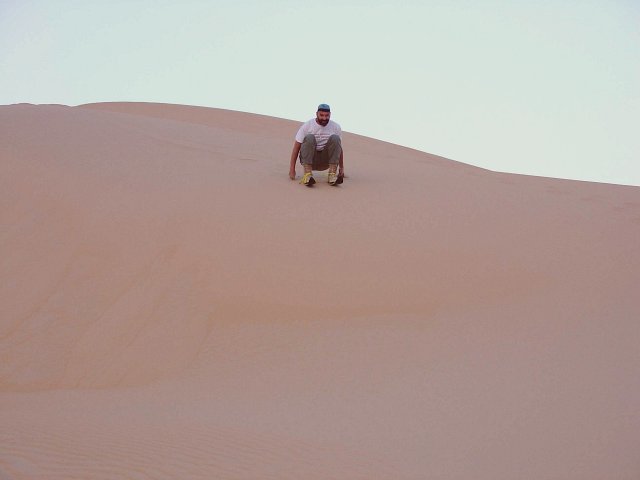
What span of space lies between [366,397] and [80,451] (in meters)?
1.58

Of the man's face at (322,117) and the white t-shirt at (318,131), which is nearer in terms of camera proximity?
the man's face at (322,117)

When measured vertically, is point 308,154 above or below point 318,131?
below

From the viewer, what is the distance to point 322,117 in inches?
260

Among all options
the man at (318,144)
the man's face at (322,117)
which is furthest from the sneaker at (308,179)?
the man's face at (322,117)

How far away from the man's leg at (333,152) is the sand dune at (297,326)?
196mm

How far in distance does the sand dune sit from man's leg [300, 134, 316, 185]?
15cm

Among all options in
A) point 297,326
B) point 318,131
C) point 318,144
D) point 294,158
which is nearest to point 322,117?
point 318,131

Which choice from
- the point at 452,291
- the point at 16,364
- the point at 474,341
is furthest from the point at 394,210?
the point at 16,364

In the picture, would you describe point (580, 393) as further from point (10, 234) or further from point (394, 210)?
point (10, 234)

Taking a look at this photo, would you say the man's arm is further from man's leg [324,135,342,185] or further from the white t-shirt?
man's leg [324,135,342,185]

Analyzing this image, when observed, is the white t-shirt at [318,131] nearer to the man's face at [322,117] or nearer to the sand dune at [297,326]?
the man's face at [322,117]

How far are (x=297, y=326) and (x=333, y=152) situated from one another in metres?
2.96

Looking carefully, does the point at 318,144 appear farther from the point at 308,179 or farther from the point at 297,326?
the point at 297,326

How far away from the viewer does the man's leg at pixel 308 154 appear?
6773 mm
